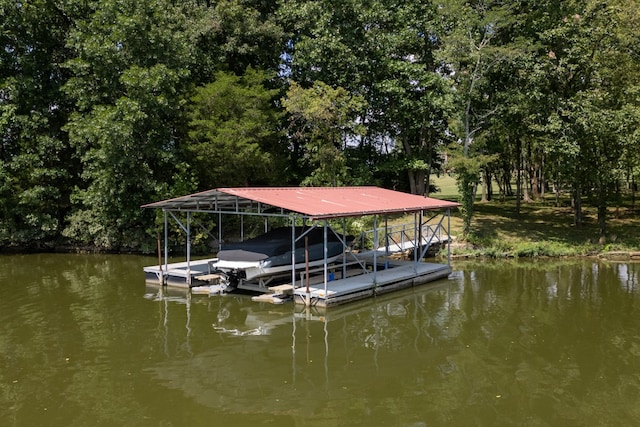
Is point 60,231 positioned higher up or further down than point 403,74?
further down

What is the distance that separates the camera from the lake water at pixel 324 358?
8000mm

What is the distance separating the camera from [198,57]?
28.3 meters

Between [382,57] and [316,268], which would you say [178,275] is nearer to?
[316,268]

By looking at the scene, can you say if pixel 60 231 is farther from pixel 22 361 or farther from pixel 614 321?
pixel 614 321

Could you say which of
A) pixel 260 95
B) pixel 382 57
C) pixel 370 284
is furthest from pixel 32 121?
pixel 370 284

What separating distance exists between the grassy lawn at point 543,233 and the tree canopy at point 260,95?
4.17 feet

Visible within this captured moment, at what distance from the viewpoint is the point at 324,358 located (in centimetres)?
1048

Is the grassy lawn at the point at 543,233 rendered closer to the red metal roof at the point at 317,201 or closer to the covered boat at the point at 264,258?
the red metal roof at the point at 317,201

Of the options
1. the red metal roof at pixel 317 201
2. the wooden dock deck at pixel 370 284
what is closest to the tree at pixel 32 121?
the red metal roof at pixel 317 201

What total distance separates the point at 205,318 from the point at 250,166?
13.9m

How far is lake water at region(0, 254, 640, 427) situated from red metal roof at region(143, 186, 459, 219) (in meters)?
2.78

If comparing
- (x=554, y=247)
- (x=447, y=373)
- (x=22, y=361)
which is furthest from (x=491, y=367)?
(x=554, y=247)

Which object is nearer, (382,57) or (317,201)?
(317,201)

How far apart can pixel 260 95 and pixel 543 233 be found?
16535 millimetres
